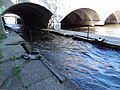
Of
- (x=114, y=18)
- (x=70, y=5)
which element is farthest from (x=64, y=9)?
(x=114, y=18)

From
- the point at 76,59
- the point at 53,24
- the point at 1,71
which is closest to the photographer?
the point at 1,71

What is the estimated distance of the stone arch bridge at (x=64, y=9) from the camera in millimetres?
9968

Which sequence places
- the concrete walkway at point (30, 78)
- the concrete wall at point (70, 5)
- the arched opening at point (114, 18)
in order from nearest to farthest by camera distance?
the concrete walkway at point (30, 78), the concrete wall at point (70, 5), the arched opening at point (114, 18)

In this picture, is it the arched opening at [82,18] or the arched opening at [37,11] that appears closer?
the arched opening at [37,11]

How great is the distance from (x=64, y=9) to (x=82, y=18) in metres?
7.88

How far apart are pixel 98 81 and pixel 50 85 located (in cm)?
151

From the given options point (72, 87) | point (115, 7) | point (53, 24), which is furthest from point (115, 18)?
point (72, 87)

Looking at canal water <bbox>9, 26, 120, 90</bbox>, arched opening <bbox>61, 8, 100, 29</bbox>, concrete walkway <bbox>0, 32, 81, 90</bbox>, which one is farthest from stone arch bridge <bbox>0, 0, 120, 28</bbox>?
concrete walkway <bbox>0, 32, 81, 90</bbox>

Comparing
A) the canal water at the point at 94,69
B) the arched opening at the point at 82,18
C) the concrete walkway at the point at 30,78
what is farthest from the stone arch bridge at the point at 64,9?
the concrete walkway at the point at 30,78

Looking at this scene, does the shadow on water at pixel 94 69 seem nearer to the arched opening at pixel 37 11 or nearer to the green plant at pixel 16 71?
the green plant at pixel 16 71

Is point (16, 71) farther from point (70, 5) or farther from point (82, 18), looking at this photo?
point (82, 18)

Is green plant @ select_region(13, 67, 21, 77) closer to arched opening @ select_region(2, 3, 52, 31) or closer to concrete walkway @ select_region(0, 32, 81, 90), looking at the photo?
concrete walkway @ select_region(0, 32, 81, 90)

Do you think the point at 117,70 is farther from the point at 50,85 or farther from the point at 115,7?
the point at 115,7

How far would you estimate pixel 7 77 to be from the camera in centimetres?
210
